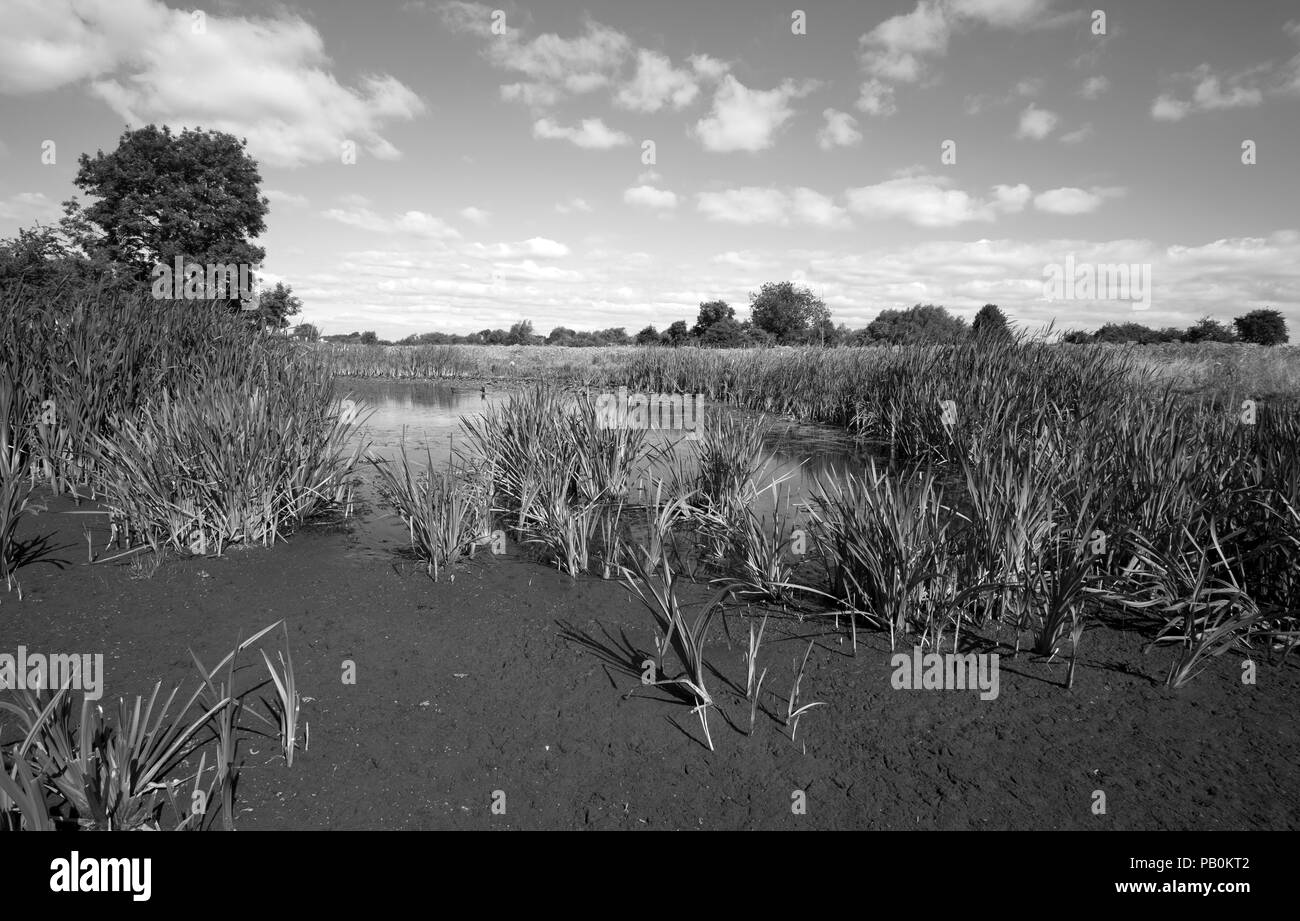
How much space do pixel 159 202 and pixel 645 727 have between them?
128ft

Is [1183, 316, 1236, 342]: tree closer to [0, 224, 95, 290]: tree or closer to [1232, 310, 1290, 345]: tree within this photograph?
[1232, 310, 1290, 345]: tree

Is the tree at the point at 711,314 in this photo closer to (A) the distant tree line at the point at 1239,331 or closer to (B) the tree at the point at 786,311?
(B) the tree at the point at 786,311

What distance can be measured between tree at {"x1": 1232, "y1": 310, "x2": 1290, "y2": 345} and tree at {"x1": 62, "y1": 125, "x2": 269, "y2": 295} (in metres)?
86.9

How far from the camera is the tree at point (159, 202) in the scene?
104 ft

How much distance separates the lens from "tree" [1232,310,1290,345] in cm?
6956

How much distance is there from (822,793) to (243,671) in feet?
10.0

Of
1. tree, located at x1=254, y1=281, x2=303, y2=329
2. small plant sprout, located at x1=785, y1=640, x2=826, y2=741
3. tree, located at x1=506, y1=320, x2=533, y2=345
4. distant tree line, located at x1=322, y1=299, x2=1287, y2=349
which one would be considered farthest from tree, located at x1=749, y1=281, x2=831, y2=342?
small plant sprout, located at x1=785, y1=640, x2=826, y2=741

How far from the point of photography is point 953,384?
11.0m

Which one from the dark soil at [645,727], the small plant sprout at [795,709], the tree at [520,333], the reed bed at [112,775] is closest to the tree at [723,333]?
the tree at [520,333]

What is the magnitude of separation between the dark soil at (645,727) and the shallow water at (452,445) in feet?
6.21

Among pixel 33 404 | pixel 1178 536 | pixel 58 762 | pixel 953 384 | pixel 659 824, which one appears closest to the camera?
pixel 58 762
